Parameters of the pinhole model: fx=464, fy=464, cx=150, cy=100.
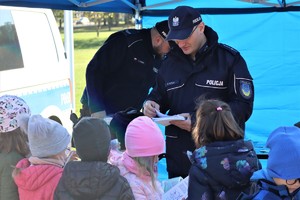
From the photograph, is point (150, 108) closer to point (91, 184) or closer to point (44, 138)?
point (44, 138)

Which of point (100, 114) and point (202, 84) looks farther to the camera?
point (100, 114)

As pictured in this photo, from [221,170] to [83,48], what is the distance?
23894 mm

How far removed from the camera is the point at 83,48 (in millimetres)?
Answer: 25578

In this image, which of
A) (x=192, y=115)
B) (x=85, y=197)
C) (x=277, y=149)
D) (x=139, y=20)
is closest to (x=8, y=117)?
(x=85, y=197)

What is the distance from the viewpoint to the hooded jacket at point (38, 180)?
7.88 feet

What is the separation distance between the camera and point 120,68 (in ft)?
13.0

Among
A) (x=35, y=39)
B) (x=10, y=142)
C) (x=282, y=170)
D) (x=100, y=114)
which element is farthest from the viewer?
(x=35, y=39)

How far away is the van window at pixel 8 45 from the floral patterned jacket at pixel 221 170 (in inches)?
A: 125

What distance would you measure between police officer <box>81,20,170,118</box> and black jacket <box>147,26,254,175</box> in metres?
0.82

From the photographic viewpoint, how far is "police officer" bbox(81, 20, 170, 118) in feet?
12.8

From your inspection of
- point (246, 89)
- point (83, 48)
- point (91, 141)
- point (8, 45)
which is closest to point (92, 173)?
point (91, 141)

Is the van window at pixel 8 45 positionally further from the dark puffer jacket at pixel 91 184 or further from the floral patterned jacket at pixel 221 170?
the floral patterned jacket at pixel 221 170

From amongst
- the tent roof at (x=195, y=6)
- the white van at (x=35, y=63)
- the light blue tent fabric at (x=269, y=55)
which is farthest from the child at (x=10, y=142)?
the light blue tent fabric at (x=269, y=55)

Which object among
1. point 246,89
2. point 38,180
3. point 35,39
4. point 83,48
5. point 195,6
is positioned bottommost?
point 83,48
